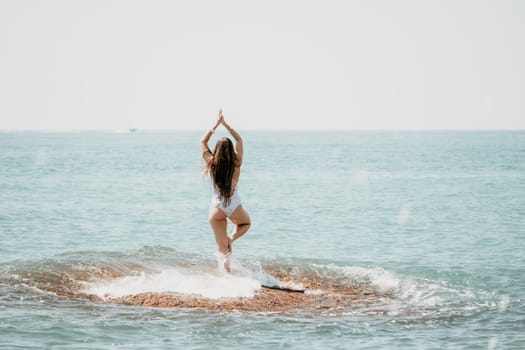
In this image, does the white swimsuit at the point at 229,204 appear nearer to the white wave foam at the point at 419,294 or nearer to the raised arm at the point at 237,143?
the raised arm at the point at 237,143

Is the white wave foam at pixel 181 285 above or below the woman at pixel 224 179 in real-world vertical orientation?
below

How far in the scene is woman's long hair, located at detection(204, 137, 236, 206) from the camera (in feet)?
38.2

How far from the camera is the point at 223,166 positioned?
462 inches

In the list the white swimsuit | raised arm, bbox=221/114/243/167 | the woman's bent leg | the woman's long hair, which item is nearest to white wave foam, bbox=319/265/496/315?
the woman's bent leg

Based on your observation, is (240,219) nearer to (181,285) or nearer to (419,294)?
(181,285)

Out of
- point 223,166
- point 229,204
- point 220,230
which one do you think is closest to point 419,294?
point 220,230

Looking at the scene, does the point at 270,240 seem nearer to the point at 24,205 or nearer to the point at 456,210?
the point at 456,210

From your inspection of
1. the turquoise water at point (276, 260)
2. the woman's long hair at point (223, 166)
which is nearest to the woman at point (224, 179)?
the woman's long hair at point (223, 166)

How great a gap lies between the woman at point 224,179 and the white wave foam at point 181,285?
71cm

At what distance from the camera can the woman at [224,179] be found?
11680 mm

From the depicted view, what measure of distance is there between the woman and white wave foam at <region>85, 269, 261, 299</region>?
2.34ft

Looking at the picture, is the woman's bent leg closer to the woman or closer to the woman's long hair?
the woman

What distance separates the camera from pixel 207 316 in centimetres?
1112

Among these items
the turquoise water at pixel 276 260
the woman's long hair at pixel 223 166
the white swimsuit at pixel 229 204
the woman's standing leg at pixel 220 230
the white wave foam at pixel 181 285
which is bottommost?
the turquoise water at pixel 276 260
